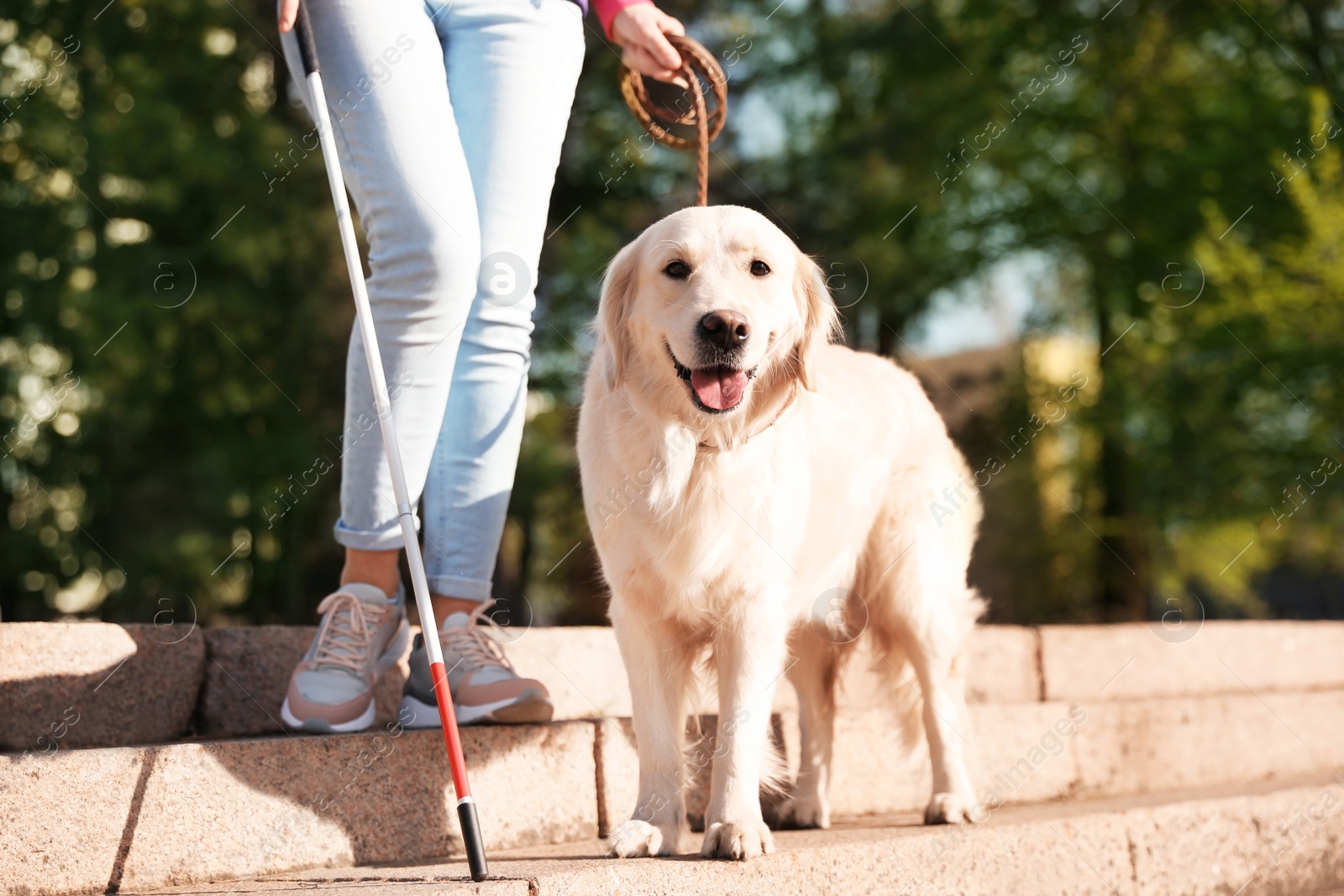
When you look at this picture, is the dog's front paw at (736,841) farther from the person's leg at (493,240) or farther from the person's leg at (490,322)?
the person's leg at (493,240)

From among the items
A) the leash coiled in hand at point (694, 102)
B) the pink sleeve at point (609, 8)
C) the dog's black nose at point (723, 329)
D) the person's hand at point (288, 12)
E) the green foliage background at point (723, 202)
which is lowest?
the green foliage background at point (723, 202)

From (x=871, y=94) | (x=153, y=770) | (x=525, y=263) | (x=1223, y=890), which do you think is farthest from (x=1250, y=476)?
(x=153, y=770)

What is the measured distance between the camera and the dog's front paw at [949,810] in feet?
11.4

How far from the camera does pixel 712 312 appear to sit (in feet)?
9.09

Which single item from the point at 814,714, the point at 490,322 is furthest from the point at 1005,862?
the point at 490,322

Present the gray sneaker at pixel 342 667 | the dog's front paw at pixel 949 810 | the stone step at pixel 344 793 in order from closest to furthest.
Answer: the stone step at pixel 344 793 → the gray sneaker at pixel 342 667 → the dog's front paw at pixel 949 810

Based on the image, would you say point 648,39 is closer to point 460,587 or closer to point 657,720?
point 460,587

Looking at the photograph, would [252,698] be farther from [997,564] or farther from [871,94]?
[997,564]

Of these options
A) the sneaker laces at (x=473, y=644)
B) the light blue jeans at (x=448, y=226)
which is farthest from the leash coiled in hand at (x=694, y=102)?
the sneaker laces at (x=473, y=644)

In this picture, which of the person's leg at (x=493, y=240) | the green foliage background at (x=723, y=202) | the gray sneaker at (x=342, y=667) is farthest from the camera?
A: the green foliage background at (x=723, y=202)

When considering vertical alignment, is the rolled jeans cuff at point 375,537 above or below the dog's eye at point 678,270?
below

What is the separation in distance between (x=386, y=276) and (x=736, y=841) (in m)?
1.48

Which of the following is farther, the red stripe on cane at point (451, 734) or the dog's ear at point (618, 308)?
the dog's ear at point (618, 308)

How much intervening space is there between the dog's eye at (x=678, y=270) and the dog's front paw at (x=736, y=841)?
1.26 m
